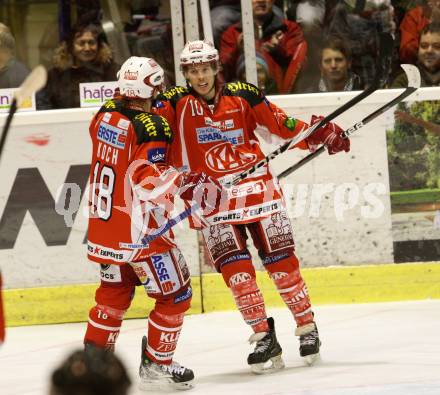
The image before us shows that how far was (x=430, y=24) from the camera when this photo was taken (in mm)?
5891

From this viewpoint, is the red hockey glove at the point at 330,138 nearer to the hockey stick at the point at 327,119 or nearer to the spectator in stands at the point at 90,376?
the hockey stick at the point at 327,119

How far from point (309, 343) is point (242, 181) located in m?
0.71

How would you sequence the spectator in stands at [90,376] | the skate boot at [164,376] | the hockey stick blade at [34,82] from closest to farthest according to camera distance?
1. the spectator in stands at [90,376]
2. the hockey stick blade at [34,82]
3. the skate boot at [164,376]

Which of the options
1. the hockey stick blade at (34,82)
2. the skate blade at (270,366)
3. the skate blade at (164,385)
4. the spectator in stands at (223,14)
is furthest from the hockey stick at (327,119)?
the hockey stick blade at (34,82)

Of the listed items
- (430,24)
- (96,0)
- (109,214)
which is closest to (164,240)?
(109,214)

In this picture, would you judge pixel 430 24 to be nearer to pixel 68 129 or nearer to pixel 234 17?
pixel 234 17

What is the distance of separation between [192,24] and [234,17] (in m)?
0.24

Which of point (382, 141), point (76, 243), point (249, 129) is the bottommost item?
point (76, 243)

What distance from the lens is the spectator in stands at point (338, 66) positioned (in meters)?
5.81

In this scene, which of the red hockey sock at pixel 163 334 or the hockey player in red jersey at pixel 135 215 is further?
the red hockey sock at pixel 163 334

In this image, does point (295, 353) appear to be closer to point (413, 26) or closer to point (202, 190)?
point (202, 190)

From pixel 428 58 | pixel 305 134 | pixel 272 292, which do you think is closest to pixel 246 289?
pixel 305 134

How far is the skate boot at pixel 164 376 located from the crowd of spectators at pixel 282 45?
203cm

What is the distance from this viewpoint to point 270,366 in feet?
14.6
